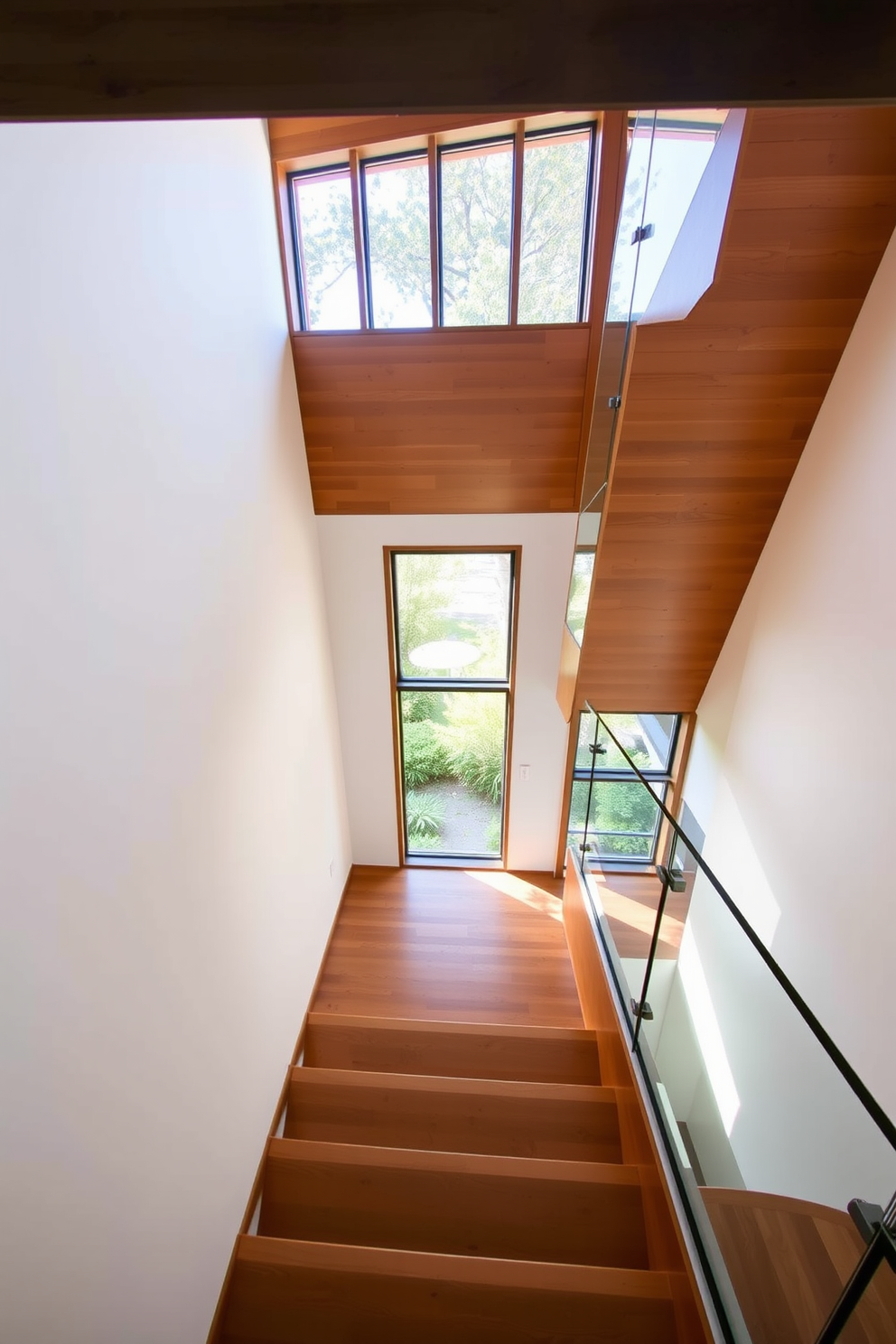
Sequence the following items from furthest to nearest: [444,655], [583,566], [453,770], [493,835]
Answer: [493,835] → [453,770] → [444,655] → [583,566]

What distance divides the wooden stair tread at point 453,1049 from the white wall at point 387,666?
176 cm

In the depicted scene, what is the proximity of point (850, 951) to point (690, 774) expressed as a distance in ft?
5.98

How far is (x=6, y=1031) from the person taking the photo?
1.20 m

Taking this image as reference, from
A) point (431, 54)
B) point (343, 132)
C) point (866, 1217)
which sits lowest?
point (866, 1217)

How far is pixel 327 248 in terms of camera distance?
135 inches

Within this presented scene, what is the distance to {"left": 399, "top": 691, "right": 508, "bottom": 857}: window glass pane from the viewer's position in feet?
15.3

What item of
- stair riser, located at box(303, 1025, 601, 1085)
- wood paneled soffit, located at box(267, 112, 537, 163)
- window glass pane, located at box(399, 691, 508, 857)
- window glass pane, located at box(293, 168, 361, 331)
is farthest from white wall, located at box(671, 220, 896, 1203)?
window glass pane, located at box(293, 168, 361, 331)

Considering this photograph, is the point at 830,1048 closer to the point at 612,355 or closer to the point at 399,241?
the point at 612,355

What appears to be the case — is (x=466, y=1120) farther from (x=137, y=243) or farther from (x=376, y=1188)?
(x=137, y=243)

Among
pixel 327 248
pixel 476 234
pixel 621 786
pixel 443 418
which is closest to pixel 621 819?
pixel 621 786

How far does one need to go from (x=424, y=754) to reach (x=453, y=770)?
0.29 meters

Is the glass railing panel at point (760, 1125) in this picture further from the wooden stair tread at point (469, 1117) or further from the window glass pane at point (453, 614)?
the window glass pane at point (453, 614)

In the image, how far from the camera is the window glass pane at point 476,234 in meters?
3.23

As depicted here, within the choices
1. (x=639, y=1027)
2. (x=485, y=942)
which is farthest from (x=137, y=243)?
(x=485, y=942)
